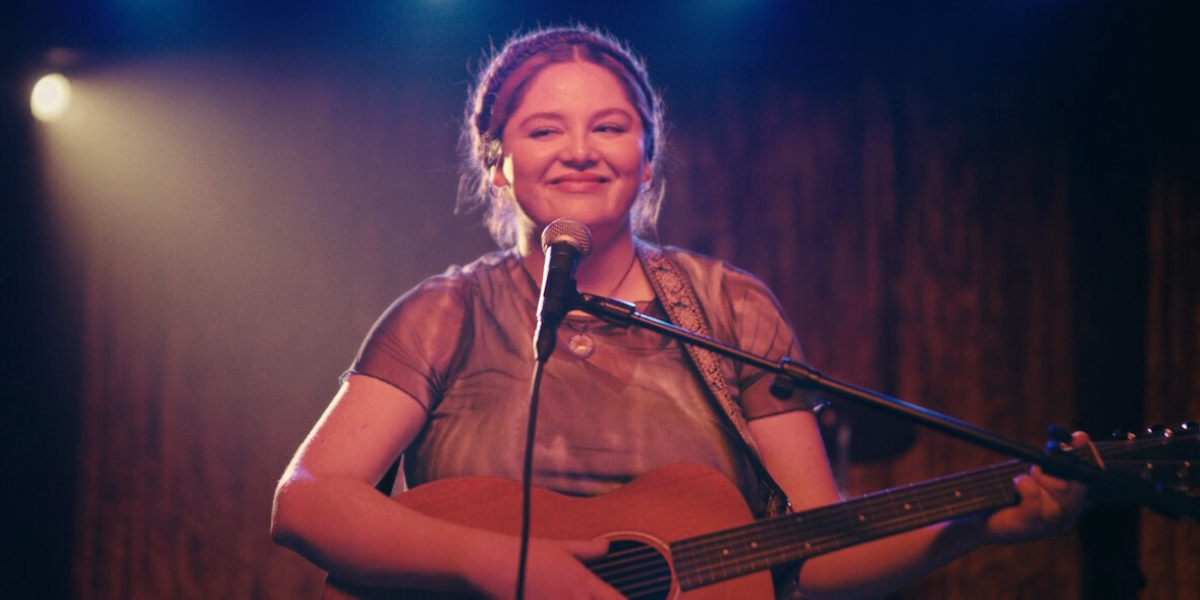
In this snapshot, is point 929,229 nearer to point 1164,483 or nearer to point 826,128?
point 826,128

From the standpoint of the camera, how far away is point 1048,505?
Result: 1823mm

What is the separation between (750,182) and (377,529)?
2776 millimetres

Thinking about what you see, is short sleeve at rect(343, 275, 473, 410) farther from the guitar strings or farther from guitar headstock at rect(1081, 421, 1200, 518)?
guitar headstock at rect(1081, 421, 1200, 518)

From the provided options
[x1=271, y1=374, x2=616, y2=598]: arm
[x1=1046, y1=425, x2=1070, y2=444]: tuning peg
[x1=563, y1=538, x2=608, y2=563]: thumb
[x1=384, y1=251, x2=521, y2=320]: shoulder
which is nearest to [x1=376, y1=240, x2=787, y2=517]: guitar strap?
[x1=271, y1=374, x2=616, y2=598]: arm

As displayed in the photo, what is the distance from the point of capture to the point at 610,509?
1994 mm

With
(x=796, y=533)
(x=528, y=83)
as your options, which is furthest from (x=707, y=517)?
(x=528, y=83)

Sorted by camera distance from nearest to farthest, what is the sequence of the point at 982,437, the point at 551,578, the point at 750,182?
the point at 982,437
the point at 551,578
the point at 750,182

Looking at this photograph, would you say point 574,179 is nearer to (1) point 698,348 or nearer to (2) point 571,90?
(2) point 571,90

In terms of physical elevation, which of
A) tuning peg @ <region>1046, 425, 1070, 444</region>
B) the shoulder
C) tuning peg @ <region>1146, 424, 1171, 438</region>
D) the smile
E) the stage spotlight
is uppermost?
the stage spotlight

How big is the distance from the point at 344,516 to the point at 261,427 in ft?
7.84

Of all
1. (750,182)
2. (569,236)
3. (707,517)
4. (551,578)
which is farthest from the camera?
(750,182)

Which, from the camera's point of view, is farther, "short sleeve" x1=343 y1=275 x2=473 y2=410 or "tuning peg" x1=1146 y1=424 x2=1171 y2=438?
"short sleeve" x1=343 y1=275 x2=473 y2=410

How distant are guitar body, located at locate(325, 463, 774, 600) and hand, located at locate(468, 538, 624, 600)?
0.06 metres

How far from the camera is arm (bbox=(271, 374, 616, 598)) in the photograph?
1874 mm
